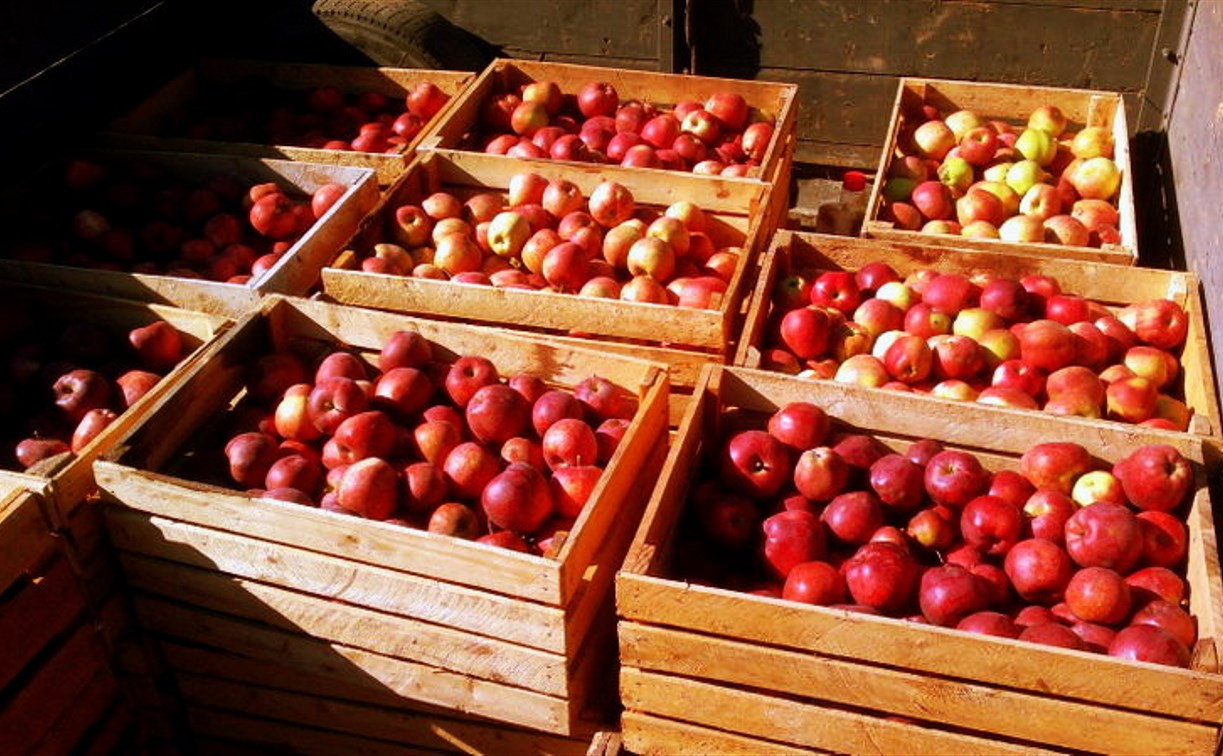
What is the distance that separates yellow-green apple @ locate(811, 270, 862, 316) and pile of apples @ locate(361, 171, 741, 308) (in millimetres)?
313

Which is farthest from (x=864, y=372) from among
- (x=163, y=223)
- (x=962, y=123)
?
(x=163, y=223)

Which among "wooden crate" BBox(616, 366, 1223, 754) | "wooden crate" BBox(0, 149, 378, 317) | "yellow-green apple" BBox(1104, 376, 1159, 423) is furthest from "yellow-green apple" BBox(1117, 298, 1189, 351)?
"wooden crate" BBox(0, 149, 378, 317)

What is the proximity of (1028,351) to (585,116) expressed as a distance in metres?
2.62

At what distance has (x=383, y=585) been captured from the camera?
2871mm

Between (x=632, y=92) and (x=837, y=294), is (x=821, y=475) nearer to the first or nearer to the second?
(x=837, y=294)

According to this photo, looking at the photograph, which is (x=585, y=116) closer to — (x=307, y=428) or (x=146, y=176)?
(x=146, y=176)

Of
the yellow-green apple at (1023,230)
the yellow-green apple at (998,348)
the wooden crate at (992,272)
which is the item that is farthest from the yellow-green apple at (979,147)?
the yellow-green apple at (998,348)

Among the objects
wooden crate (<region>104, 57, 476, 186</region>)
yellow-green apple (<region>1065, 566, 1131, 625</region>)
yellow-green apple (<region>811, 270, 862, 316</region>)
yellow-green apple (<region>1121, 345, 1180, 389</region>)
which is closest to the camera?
yellow-green apple (<region>1065, 566, 1131, 625</region>)

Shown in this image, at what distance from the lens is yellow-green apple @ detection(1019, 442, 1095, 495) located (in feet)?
10.0

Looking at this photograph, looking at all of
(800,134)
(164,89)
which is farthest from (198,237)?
(800,134)

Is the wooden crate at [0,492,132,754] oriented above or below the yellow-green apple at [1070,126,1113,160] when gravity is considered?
below

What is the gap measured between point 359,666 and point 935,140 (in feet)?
11.4

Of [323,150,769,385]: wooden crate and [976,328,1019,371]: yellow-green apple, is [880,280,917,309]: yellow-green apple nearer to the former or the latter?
[976,328,1019,371]: yellow-green apple

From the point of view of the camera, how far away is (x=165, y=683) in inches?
137
